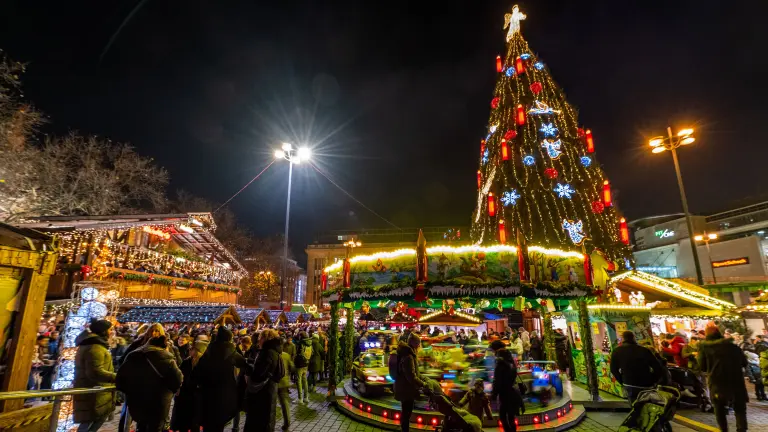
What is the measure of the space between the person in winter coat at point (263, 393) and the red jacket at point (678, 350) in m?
10.4

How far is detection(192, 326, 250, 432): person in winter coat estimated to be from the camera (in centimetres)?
468

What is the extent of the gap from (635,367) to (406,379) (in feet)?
13.3

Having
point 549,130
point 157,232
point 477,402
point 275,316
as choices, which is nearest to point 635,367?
point 477,402

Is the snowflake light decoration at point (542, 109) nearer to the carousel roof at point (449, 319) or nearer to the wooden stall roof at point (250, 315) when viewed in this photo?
the carousel roof at point (449, 319)

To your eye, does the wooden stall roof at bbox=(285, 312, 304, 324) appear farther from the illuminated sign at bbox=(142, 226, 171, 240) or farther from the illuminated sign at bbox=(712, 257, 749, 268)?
the illuminated sign at bbox=(712, 257, 749, 268)

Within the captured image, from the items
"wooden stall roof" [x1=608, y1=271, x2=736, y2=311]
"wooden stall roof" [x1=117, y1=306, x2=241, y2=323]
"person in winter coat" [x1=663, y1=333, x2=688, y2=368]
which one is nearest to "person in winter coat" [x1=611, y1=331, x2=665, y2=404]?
"person in winter coat" [x1=663, y1=333, x2=688, y2=368]

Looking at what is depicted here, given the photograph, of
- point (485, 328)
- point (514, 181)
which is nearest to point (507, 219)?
point (514, 181)

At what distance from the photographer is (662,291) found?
13250 millimetres

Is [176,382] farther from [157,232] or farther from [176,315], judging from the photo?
[157,232]

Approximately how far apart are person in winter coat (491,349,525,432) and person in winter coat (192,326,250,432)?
14.8 feet

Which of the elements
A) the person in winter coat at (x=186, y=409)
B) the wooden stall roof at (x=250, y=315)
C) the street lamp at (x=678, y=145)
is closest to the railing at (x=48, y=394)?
the person in winter coat at (x=186, y=409)

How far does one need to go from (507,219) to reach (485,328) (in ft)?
27.3

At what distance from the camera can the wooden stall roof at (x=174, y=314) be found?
1465cm

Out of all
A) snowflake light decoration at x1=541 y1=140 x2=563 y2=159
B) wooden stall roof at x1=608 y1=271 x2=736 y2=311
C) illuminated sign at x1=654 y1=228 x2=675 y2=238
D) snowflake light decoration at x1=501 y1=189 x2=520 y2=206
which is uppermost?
snowflake light decoration at x1=541 y1=140 x2=563 y2=159
